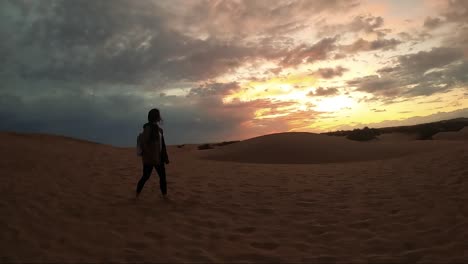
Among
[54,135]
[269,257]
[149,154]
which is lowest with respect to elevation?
[269,257]

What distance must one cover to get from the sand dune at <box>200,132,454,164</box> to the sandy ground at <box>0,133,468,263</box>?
30.9 ft

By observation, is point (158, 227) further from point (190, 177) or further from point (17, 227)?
point (190, 177)

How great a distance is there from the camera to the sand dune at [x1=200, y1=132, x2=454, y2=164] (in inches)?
839

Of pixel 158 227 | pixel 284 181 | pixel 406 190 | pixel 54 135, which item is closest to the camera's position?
pixel 158 227

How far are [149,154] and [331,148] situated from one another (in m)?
17.9

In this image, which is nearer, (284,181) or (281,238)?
(281,238)

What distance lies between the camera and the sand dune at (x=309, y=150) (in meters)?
21.3

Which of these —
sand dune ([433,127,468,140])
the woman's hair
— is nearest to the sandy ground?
the woman's hair

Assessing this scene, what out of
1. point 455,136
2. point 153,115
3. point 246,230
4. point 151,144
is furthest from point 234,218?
point 455,136

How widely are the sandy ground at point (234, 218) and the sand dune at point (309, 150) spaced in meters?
9.41

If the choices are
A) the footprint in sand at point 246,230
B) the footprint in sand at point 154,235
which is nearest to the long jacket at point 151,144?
the footprint in sand at point 154,235

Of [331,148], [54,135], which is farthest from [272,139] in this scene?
[54,135]

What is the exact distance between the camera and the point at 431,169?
1182 centimetres

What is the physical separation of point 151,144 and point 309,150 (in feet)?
54.9
